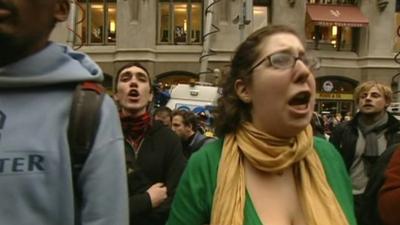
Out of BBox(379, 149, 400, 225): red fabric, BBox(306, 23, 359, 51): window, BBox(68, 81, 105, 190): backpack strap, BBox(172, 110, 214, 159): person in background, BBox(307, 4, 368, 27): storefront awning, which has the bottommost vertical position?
BBox(172, 110, 214, 159): person in background

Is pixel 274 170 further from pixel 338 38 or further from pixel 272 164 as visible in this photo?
pixel 338 38

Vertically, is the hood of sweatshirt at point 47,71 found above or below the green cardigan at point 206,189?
above

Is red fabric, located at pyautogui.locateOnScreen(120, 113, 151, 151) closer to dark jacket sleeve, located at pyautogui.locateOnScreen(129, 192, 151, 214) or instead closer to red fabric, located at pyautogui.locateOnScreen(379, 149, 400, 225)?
dark jacket sleeve, located at pyautogui.locateOnScreen(129, 192, 151, 214)

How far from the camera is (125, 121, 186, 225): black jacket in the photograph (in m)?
4.02

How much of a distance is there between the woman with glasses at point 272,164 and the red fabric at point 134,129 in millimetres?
1775

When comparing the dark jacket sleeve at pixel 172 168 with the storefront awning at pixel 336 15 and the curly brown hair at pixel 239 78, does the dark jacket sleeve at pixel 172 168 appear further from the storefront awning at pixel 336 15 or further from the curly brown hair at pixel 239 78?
the storefront awning at pixel 336 15

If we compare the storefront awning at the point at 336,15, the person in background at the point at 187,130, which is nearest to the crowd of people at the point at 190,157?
the person in background at the point at 187,130

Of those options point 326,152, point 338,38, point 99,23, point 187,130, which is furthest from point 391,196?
point 338,38

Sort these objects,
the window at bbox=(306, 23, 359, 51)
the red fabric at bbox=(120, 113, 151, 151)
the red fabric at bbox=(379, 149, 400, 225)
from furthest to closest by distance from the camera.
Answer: the window at bbox=(306, 23, 359, 51)
the red fabric at bbox=(120, 113, 151, 151)
the red fabric at bbox=(379, 149, 400, 225)

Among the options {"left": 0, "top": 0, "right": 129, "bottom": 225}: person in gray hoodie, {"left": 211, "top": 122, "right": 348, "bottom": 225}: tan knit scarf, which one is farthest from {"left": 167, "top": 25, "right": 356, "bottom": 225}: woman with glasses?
{"left": 0, "top": 0, "right": 129, "bottom": 225}: person in gray hoodie

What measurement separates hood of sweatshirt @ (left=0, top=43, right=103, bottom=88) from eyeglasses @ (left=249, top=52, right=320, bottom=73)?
31.4 inches

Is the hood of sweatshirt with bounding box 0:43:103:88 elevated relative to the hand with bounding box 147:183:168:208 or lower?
elevated

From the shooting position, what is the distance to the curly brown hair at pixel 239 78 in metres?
2.58

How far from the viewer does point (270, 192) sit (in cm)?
245
